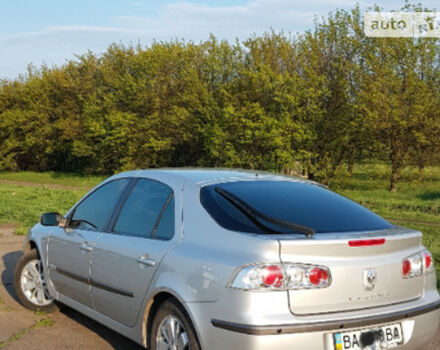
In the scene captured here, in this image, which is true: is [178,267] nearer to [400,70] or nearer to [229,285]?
[229,285]

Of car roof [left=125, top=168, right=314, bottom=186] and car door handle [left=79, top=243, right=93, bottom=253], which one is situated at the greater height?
car roof [left=125, top=168, right=314, bottom=186]

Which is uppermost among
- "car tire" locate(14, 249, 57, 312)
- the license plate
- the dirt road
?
the license plate

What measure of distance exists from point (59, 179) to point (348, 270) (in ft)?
141

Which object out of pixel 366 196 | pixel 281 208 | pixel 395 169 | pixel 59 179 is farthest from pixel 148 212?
pixel 59 179

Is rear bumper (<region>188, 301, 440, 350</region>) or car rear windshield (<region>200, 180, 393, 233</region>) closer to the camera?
rear bumper (<region>188, 301, 440, 350</region>)

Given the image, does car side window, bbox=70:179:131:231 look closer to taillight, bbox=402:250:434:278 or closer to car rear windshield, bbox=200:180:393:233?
car rear windshield, bbox=200:180:393:233

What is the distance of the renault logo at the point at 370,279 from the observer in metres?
3.48

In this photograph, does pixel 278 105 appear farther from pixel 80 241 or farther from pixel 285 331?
pixel 285 331

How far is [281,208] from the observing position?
3.98 metres

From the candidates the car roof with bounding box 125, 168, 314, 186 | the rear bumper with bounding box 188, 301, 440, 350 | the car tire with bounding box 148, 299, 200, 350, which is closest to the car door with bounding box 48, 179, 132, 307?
the car roof with bounding box 125, 168, 314, 186

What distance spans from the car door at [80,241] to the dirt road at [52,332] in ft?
1.06

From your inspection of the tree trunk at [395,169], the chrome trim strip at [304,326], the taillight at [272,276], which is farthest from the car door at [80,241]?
the tree trunk at [395,169]

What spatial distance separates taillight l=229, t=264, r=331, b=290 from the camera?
→ 3.29 m

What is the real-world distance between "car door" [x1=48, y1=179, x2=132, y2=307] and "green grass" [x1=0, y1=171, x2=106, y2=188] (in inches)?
1336
